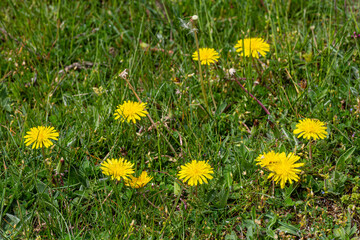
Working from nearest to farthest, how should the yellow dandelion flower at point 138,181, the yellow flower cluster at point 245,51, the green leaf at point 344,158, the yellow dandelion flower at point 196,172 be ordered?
the yellow dandelion flower at point 196,172, the yellow dandelion flower at point 138,181, the green leaf at point 344,158, the yellow flower cluster at point 245,51

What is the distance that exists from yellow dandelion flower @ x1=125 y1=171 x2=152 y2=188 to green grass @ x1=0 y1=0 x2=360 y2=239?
43mm

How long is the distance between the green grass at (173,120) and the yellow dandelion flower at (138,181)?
1.7 inches

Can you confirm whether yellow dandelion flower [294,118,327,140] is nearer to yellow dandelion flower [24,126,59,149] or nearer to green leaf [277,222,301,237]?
green leaf [277,222,301,237]

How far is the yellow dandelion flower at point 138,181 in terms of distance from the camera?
205cm

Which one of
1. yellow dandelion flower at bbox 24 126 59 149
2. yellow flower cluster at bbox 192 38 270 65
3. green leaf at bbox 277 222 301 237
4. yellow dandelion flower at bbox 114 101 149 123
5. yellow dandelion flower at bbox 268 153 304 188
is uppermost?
yellow flower cluster at bbox 192 38 270 65

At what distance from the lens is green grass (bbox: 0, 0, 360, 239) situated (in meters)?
2.06

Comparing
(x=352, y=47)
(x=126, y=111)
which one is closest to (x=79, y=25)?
(x=126, y=111)

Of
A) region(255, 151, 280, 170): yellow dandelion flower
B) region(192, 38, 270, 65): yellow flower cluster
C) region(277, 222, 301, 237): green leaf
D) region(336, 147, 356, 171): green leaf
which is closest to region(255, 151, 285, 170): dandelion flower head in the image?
region(255, 151, 280, 170): yellow dandelion flower

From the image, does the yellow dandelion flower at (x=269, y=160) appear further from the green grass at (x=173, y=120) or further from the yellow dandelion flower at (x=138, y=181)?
the yellow dandelion flower at (x=138, y=181)

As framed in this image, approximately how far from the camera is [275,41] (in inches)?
112

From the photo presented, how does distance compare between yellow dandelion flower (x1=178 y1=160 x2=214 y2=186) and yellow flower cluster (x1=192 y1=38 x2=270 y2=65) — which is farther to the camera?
yellow flower cluster (x1=192 y1=38 x2=270 y2=65)

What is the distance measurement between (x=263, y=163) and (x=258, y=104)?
68 centimetres

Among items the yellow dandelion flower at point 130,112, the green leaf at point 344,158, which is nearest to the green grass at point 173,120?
the green leaf at point 344,158

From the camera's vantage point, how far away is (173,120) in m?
2.62
